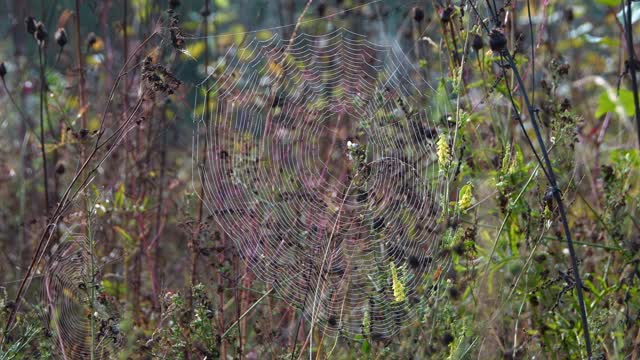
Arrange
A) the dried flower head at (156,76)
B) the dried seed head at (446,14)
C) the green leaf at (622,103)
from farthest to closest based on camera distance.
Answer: the green leaf at (622,103)
the dried seed head at (446,14)
the dried flower head at (156,76)

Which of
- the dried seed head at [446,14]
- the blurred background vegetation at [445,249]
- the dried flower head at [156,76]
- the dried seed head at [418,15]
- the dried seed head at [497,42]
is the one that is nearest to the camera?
the dried seed head at [497,42]

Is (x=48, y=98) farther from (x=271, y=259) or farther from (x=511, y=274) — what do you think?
(x=511, y=274)

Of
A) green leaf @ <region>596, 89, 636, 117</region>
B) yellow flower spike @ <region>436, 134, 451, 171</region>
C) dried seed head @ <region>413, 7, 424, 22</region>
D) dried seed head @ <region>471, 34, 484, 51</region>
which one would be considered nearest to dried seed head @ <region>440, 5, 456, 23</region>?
dried seed head @ <region>471, 34, 484, 51</region>

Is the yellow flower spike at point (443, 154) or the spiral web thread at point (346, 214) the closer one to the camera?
the yellow flower spike at point (443, 154)

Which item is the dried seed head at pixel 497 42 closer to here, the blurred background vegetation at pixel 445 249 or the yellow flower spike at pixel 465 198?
the blurred background vegetation at pixel 445 249

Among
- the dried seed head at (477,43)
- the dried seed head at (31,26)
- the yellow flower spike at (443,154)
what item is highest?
the dried seed head at (477,43)

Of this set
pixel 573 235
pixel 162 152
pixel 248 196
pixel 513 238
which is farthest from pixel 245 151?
pixel 573 235

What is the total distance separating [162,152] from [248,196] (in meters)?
0.67

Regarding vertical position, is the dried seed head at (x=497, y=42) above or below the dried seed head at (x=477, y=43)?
below

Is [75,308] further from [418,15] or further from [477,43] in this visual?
[477,43]

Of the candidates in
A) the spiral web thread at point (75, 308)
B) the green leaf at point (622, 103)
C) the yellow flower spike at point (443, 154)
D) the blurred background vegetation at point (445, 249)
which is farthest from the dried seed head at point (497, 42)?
the spiral web thread at point (75, 308)

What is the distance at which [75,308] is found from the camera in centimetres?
305

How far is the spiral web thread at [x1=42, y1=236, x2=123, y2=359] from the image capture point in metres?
2.33

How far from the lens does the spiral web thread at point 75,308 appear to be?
2334 millimetres
